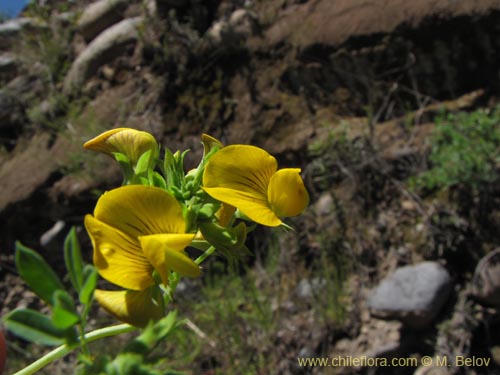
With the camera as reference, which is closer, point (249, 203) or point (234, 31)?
point (249, 203)

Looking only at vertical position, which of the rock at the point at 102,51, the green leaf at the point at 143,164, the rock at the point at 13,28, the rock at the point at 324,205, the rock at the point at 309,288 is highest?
the rock at the point at 13,28

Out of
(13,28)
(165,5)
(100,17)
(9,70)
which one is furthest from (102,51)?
(13,28)

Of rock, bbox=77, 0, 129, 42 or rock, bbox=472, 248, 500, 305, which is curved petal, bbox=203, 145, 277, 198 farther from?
rock, bbox=77, 0, 129, 42

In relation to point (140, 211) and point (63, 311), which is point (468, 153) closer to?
point (140, 211)

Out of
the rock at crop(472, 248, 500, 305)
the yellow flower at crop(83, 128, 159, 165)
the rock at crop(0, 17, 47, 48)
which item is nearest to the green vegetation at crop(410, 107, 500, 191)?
the rock at crop(472, 248, 500, 305)

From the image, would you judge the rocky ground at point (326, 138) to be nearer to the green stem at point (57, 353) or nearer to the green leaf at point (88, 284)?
the green stem at point (57, 353)

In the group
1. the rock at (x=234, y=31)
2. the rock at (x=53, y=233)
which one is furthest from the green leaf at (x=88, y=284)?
the rock at (x=53, y=233)

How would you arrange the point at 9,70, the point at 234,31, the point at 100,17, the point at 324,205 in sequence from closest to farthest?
the point at 324,205 → the point at 234,31 → the point at 100,17 → the point at 9,70
